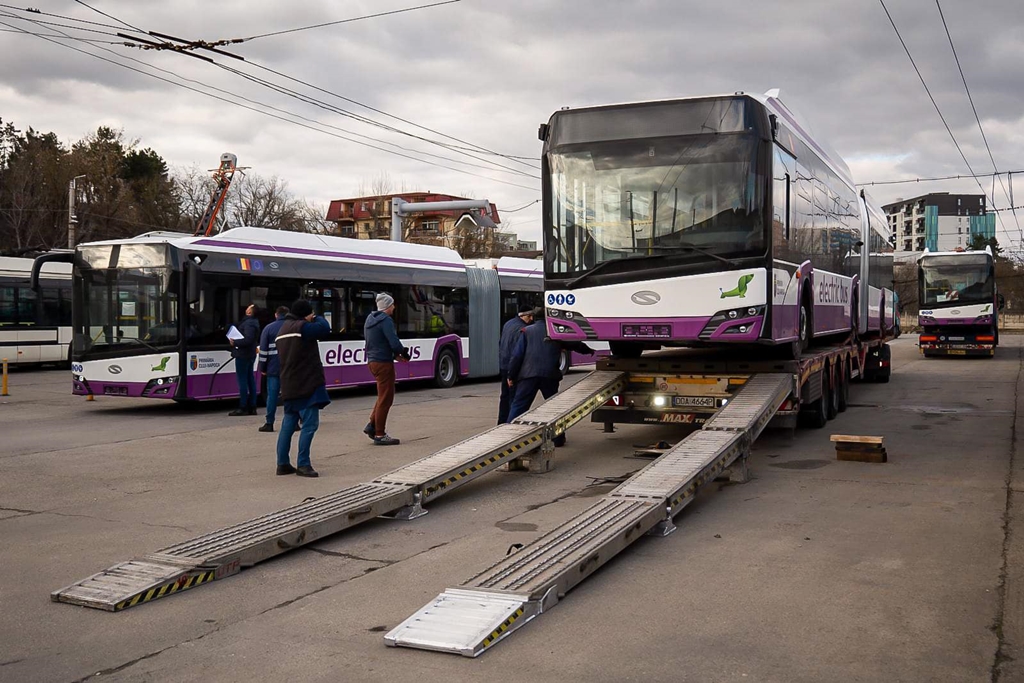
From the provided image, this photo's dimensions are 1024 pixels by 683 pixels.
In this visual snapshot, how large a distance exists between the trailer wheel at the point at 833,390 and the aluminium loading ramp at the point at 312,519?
17.2 ft

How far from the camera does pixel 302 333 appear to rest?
392 inches

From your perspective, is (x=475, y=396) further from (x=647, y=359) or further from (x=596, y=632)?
(x=596, y=632)

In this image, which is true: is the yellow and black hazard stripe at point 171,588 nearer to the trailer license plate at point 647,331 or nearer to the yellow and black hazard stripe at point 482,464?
the yellow and black hazard stripe at point 482,464

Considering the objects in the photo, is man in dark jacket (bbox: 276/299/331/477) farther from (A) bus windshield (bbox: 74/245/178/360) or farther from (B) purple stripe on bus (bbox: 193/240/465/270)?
(B) purple stripe on bus (bbox: 193/240/465/270)

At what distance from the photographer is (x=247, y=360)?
53.2 ft

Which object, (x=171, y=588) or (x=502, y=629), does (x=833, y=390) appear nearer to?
(x=502, y=629)

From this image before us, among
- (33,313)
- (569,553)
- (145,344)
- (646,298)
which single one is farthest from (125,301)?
(33,313)

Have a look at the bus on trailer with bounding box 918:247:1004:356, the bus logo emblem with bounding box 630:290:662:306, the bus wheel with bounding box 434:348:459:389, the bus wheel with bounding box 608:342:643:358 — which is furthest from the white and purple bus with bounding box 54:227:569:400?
the bus on trailer with bounding box 918:247:1004:356

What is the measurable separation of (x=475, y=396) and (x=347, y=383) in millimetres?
2745

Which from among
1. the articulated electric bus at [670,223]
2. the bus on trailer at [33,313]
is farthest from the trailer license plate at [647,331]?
the bus on trailer at [33,313]

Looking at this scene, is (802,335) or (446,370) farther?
(446,370)

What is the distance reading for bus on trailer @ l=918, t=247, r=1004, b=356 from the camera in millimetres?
34594

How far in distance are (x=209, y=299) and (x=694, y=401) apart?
30.0 ft

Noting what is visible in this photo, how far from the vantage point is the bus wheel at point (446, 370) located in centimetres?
2311
